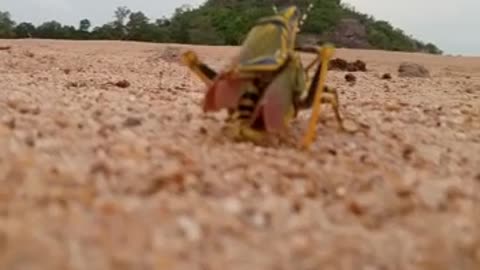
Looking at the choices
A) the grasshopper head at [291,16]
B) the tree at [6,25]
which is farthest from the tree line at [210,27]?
the grasshopper head at [291,16]

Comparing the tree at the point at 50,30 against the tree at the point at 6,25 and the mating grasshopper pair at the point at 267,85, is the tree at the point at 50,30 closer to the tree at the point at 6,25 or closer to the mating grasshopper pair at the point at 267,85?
the tree at the point at 6,25

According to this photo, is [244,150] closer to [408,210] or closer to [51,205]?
[408,210]

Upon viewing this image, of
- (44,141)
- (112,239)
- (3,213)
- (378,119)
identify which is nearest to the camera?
(112,239)

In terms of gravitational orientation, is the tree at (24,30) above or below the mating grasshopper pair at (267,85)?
below

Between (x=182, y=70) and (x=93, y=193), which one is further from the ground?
(x=93, y=193)

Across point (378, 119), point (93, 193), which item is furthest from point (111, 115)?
point (93, 193)

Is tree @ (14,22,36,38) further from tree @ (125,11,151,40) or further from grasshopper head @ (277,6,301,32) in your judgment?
grasshopper head @ (277,6,301,32)
